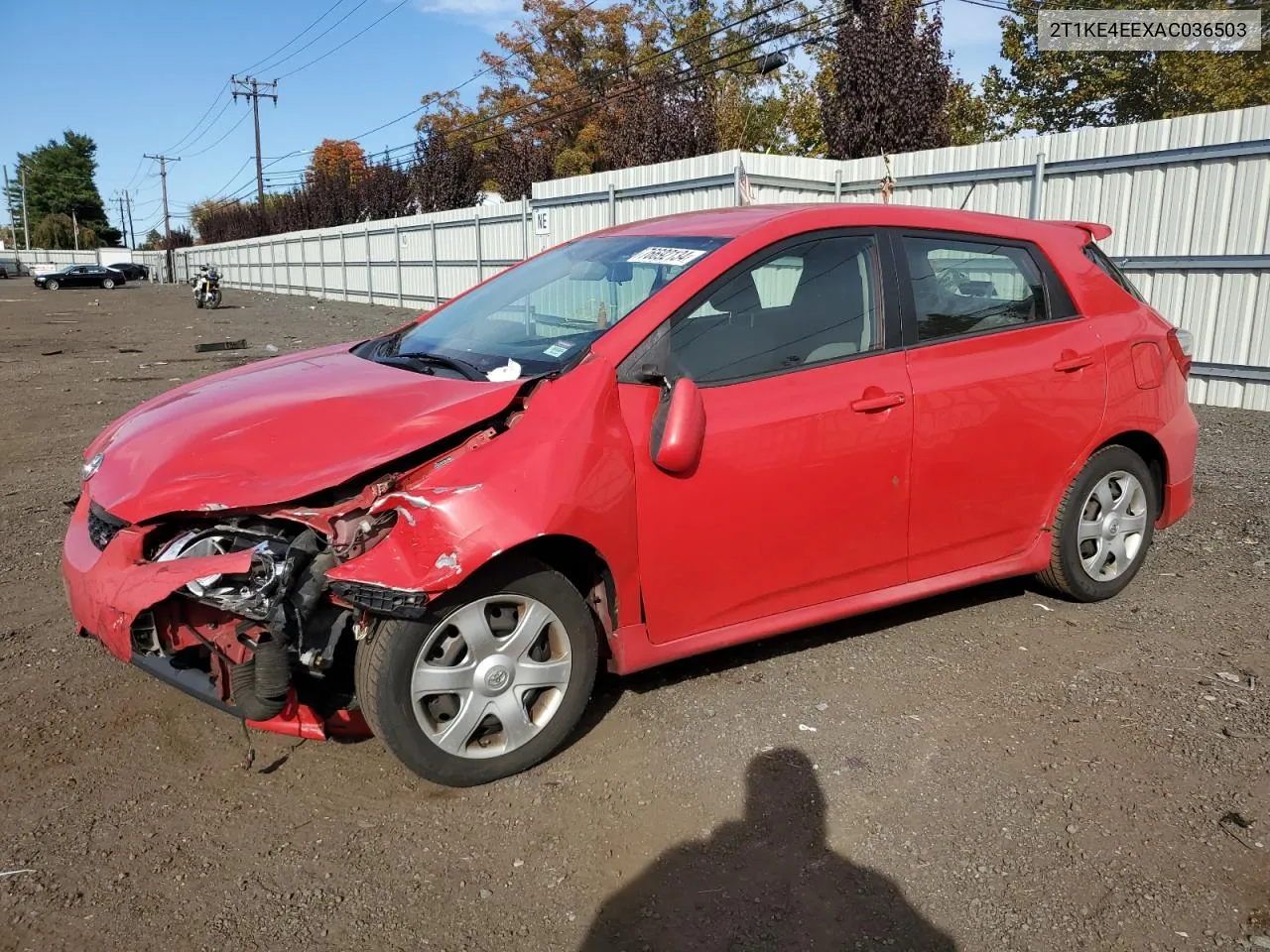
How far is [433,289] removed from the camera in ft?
79.9

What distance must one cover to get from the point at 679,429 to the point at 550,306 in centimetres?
113

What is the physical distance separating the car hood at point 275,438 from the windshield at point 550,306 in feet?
1.05

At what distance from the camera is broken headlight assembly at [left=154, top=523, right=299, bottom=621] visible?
2.71 meters

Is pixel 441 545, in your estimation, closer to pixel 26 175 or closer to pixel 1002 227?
pixel 1002 227

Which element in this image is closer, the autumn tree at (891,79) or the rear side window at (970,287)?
the rear side window at (970,287)

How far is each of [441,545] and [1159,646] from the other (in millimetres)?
3130

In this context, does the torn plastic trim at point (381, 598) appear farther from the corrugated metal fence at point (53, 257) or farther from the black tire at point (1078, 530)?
the corrugated metal fence at point (53, 257)

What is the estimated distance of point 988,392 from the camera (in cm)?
378

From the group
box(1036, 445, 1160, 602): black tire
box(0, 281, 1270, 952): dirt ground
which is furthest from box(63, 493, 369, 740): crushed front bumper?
box(1036, 445, 1160, 602): black tire

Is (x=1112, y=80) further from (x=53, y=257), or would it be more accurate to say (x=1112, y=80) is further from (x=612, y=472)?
(x=53, y=257)

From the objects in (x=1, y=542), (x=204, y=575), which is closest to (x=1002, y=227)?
(x=204, y=575)

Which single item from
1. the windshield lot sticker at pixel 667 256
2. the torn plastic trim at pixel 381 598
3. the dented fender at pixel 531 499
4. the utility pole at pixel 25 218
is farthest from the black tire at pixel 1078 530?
the utility pole at pixel 25 218

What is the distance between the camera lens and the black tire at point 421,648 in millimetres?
2770

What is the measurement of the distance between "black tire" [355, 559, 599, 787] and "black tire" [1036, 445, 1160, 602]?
2258 mm
